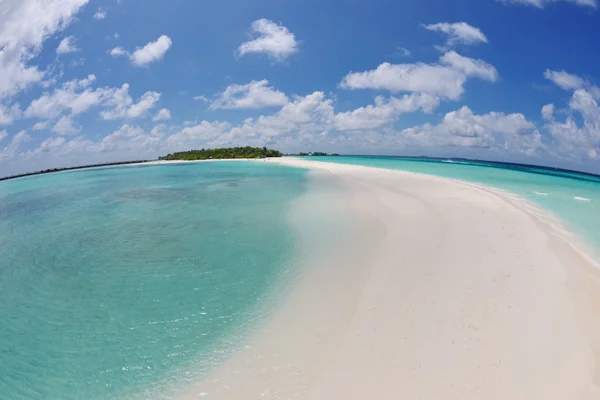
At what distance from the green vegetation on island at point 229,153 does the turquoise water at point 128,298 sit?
259 ft

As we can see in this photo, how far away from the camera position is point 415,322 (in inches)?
221

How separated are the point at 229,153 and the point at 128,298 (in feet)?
295

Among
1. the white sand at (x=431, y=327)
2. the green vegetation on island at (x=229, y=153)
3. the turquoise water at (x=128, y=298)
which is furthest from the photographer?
the green vegetation on island at (x=229, y=153)

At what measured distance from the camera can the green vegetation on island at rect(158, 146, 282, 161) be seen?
301ft

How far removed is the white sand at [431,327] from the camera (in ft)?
13.9

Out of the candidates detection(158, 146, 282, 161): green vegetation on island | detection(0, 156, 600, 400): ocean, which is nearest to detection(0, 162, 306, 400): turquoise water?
detection(0, 156, 600, 400): ocean

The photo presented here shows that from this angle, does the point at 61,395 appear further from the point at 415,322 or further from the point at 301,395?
the point at 415,322

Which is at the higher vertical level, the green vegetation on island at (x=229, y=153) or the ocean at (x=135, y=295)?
the green vegetation on island at (x=229, y=153)

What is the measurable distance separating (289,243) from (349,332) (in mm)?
5029

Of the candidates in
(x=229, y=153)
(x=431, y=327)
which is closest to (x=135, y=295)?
(x=431, y=327)

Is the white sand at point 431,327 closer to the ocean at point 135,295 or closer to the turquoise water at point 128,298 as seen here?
the ocean at point 135,295

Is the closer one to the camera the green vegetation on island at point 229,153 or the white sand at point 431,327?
the white sand at point 431,327

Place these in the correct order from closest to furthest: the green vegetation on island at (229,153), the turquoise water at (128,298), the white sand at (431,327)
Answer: the white sand at (431,327), the turquoise water at (128,298), the green vegetation on island at (229,153)

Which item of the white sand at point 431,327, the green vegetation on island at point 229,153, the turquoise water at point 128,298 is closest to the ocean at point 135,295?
the turquoise water at point 128,298
